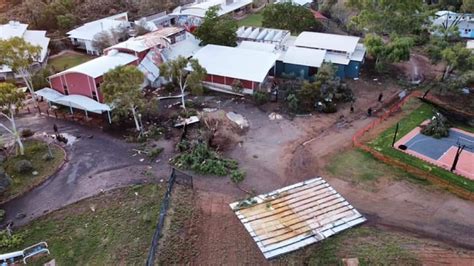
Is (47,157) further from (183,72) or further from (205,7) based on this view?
(205,7)

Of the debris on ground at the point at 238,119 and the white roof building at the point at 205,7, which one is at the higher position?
the white roof building at the point at 205,7

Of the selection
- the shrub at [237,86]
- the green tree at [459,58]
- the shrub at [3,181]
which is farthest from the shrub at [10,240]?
the green tree at [459,58]

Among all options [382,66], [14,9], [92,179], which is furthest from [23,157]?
[14,9]

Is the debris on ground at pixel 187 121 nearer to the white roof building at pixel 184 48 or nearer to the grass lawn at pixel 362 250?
the white roof building at pixel 184 48

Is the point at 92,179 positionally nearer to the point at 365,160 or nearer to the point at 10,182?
the point at 10,182

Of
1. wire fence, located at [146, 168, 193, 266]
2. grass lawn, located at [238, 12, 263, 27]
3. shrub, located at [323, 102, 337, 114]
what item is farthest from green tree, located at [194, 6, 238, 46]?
wire fence, located at [146, 168, 193, 266]
